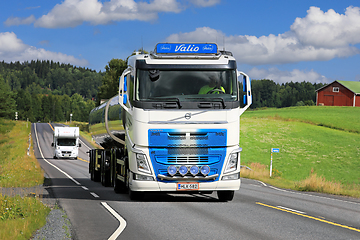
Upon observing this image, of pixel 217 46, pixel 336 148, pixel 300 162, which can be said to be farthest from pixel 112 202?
pixel 336 148

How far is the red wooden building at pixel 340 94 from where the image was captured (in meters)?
96.3

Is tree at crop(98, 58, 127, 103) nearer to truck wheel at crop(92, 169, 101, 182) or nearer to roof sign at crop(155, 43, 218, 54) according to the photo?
truck wheel at crop(92, 169, 101, 182)

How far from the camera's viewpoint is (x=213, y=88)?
453 inches

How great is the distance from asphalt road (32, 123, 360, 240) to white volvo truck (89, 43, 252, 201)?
3.03 feet

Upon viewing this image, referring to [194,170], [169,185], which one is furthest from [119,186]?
[194,170]

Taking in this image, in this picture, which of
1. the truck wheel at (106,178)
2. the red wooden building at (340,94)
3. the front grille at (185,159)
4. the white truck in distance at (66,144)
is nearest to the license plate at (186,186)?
the front grille at (185,159)

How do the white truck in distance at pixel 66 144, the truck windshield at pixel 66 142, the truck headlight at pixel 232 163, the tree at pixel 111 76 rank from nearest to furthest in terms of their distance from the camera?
the truck headlight at pixel 232 163
the white truck in distance at pixel 66 144
the truck windshield at pixel 66 142
the tree at pixel 111 76

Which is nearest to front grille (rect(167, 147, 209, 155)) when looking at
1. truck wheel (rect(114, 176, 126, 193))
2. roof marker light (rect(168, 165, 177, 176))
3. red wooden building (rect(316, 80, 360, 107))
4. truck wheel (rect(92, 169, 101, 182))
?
roof marker light (rect(168, 165, 177, 176))

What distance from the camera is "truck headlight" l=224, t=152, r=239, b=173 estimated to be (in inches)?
456

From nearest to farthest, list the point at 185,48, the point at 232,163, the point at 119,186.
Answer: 1. the point at 232,163
2. the point at 185,48
3. the point at 119,186

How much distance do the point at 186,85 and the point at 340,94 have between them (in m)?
95.7

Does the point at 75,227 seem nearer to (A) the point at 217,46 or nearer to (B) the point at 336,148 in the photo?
(A) the point at 217,46

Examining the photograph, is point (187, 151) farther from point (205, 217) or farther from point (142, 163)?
point (205, 217)

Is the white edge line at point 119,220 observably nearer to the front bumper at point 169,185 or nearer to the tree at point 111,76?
the front bumper at point 169,185
